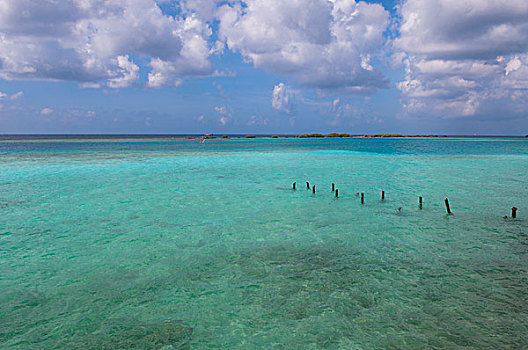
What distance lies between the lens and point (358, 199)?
77.7 ft

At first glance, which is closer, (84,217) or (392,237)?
(392,237)

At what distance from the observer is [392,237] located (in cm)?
1555

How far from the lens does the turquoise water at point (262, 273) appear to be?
8484 millimetres

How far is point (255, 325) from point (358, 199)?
1660cm

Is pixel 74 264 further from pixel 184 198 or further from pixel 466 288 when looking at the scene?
pixel 466 288

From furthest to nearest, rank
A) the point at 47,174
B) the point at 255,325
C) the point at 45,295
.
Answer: the point at 47,174 → the point at 45,295 → the point at 255,325

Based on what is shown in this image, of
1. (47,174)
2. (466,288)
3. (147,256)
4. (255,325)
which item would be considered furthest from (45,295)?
(47,174)

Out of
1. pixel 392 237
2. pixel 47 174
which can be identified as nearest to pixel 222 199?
pixel 392 237

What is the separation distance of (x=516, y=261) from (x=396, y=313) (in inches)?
268

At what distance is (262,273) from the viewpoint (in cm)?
1170

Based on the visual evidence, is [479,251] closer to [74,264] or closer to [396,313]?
[396,313]

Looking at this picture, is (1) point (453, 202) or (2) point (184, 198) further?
(2) point (184, 198)

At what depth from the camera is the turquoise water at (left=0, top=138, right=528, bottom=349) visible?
27.8 ft

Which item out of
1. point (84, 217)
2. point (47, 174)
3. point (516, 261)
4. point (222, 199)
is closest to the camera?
point (516, 261)
